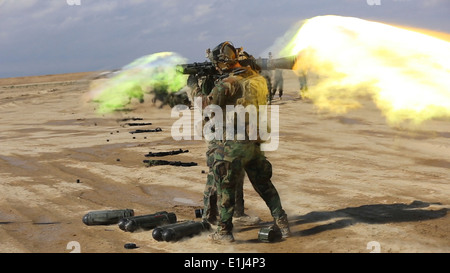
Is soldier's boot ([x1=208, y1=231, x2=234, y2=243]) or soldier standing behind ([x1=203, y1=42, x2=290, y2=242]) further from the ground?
soldier standing behind ([x1=203, y1=42, x2=290, y2=242])

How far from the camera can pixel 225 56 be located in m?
7.36

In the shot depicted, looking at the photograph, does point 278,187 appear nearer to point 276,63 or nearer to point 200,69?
point 276,63

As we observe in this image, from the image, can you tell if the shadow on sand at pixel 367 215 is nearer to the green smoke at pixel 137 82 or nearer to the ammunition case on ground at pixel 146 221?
the ammunition case on ground at pixel 146 221

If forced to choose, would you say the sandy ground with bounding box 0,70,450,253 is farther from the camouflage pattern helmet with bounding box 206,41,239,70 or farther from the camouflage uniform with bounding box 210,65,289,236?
the camouflage pattern helmet with bounding box 206,41,239,70

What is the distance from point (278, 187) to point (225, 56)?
170 inches

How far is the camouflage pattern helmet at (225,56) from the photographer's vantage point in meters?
7.36

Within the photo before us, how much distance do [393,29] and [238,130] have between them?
4.55 m

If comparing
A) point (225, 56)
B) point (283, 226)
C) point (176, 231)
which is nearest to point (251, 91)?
point (225, 56)

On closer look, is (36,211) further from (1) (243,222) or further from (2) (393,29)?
(2) (393,29)

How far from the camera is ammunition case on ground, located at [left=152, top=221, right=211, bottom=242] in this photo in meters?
7.30

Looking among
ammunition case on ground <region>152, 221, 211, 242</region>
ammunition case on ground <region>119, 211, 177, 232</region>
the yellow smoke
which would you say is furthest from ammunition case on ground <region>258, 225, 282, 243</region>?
the yellow smoke

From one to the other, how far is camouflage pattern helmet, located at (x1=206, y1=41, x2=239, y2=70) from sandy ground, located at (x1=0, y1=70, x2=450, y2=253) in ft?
8.17
